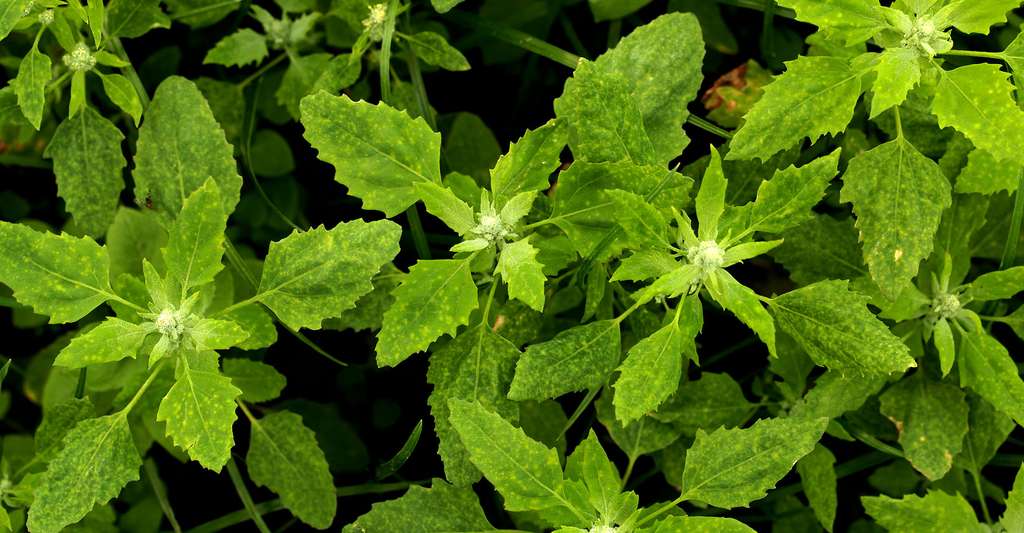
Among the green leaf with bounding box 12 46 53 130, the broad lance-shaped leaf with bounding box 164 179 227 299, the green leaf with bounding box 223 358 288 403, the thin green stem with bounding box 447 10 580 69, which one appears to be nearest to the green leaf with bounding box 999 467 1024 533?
the thin green stem with bounding box 447 10 580 69

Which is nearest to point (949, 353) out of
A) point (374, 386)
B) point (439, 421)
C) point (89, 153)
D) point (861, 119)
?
point (861, 119)

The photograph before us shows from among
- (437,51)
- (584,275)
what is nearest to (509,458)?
(584,275)

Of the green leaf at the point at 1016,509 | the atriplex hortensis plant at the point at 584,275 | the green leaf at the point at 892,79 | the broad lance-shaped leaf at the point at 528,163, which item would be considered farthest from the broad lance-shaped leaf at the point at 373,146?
the green leaf at the point at 1016,509

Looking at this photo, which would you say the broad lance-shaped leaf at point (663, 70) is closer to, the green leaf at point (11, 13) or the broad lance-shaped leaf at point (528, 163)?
the broad lance-shaped leaf at point (528, 163)

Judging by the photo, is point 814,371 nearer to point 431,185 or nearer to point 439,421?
point 439,421

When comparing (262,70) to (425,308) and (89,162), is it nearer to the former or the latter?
(89,162)
